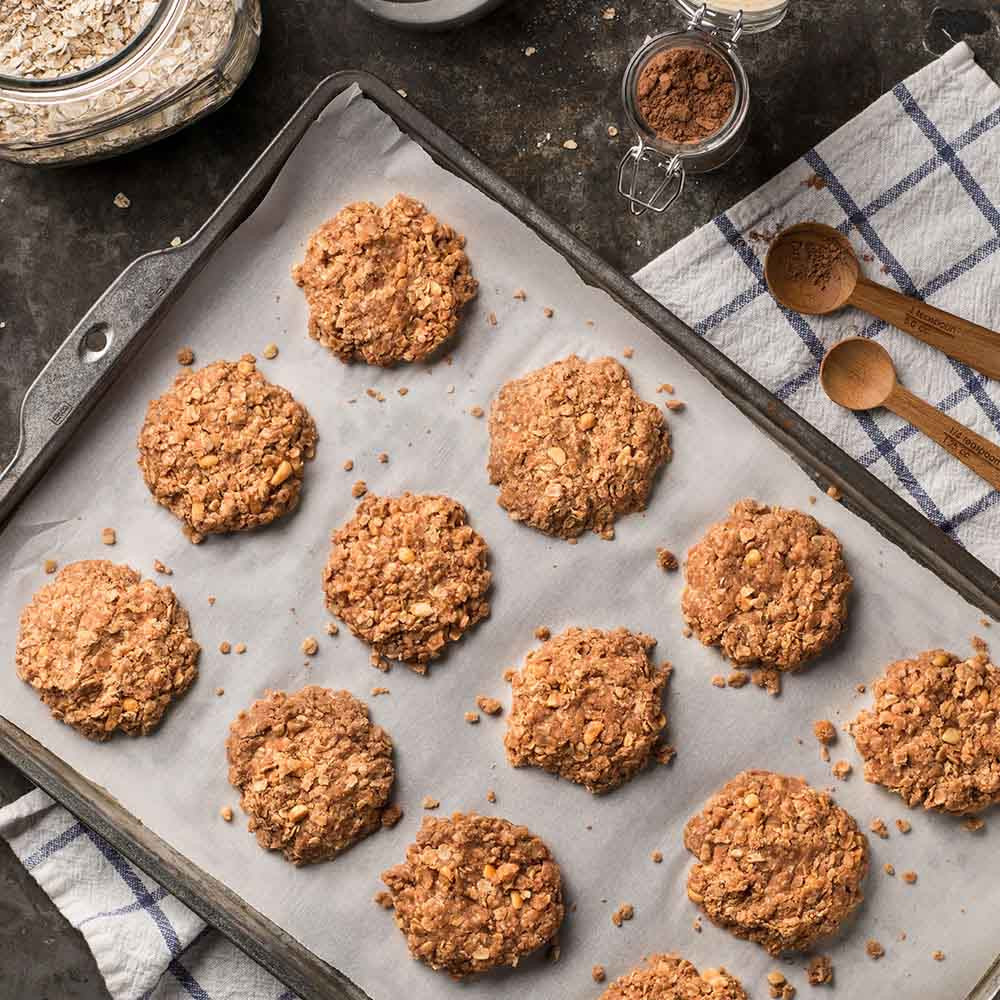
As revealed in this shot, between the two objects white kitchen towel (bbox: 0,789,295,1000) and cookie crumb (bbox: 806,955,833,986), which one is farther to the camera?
white kitchen towel (bbox: 0,789,295,1000)

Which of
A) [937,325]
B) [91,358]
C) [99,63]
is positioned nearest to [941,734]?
[937,325]

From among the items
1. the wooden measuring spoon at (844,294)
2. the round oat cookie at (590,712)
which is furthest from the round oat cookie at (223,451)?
the wooden measuring spoon at (844,294)

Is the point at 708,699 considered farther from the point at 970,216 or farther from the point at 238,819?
the point at 970,216

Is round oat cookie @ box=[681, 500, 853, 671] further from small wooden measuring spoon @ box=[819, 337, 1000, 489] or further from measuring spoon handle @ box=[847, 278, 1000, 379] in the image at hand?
measuring spoon handle @ box=[847, 278, 1000, 379]

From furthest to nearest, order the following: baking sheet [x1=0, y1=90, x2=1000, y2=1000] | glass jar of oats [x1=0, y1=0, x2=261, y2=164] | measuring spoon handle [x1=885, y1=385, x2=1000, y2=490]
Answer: measuring spoon handle [x1=885, y1=385, x2=1000, y2=490]
baking sheet [x1=0, y1=90, x2=1000, y2=1000]
glass jar of oats [x1=0, y1=0, x2=261, y2=164]

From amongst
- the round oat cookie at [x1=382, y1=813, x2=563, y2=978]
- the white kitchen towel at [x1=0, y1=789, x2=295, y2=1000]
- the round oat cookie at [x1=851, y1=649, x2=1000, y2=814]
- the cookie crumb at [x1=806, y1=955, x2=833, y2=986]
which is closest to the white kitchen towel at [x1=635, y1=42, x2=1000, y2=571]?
the round oat cookie at [x1=851, y1=649, x2=1000, y2=814]

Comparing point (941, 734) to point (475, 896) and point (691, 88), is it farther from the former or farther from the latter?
point (691, 88)

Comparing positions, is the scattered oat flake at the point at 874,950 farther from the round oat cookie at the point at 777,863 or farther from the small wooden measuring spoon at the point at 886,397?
the small wooden measuring spoon at the point at 886,397

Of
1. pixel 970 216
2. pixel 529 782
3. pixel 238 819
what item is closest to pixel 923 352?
pixel 970 216
